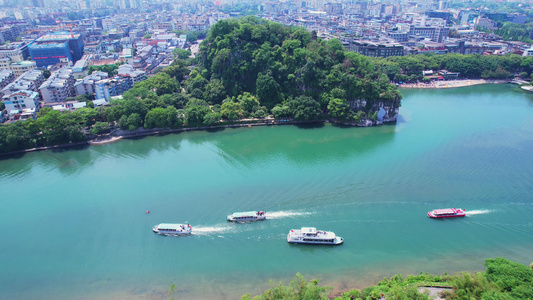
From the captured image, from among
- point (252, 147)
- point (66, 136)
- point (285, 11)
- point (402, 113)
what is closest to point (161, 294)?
point (252, 147)

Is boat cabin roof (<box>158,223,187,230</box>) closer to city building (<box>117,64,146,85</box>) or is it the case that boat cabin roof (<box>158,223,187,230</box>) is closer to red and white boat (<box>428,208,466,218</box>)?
red and white boat (<box>428,208,466,218</box>)

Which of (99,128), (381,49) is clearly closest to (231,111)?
(99,128)

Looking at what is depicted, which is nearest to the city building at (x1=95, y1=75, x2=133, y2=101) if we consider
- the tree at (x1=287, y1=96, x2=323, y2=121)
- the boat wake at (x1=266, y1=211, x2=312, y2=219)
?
the tree at (x1=287, y1=96, x2=323, y2=121)

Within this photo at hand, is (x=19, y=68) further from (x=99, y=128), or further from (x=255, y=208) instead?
(x=255, y=208)

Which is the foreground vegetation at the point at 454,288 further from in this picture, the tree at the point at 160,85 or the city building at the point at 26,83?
the city building at the point at 26,83

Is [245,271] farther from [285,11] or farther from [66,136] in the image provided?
[285,11]

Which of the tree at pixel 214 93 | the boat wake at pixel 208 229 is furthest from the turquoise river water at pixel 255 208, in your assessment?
the tree at pixel 214 93

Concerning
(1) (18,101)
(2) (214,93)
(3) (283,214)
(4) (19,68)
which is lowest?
(3) (283,214)
